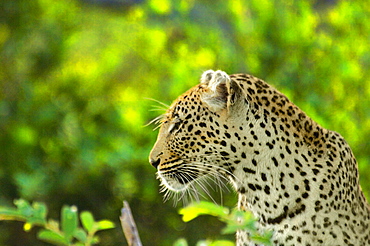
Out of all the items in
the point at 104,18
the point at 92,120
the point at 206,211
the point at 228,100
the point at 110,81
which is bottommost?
the point at 206,211

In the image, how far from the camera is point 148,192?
12.8 metres

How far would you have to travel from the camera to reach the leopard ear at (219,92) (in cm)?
493

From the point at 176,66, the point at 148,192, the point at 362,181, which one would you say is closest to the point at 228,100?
the point at 362,181

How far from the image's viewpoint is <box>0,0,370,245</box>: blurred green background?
1176cm

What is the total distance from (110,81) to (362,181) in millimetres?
10644

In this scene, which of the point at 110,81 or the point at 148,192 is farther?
the point at 110,81

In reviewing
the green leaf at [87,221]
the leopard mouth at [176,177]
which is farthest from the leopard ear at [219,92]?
the green leaf at [87,221]

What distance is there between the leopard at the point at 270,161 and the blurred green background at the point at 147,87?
5699mm

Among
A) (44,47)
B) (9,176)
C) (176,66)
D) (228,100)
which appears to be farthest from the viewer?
(44,47)

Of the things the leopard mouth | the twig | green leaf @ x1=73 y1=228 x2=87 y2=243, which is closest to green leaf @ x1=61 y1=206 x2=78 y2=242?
green leaf @ x1=73 y1=228 x2=87 y2=243

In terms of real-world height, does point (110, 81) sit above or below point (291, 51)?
above

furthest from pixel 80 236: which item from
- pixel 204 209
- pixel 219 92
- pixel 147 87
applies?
pixel 147 87

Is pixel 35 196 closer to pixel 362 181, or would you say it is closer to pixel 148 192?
pixel 148 192

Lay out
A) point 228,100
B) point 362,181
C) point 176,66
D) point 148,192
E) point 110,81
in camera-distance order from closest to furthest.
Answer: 1. point 228,100
2. point 362,181
3. point 176,66
4. point 148,192
5. point 110,81
